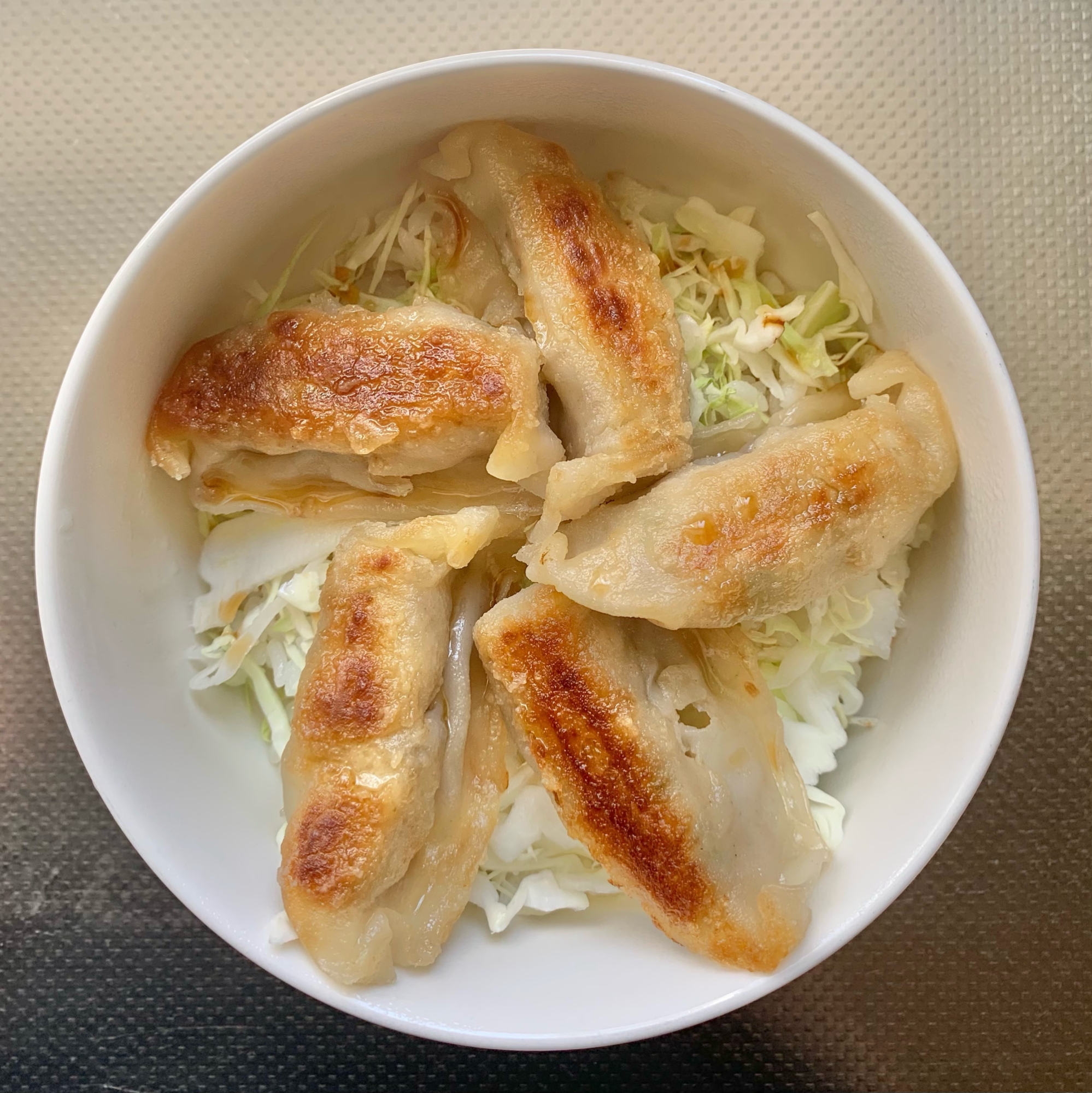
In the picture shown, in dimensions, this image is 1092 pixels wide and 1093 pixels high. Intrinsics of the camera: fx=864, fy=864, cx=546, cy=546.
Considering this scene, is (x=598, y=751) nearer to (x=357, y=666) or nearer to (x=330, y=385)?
(x=357, y=666)

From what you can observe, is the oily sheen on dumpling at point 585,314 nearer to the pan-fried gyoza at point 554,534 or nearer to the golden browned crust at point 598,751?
the pan-fried gyoza at point 554,534

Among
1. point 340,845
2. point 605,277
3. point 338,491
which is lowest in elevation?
point 340,845

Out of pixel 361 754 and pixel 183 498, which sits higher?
pixel 183 498

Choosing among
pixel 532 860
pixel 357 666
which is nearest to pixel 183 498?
pixel 357 666

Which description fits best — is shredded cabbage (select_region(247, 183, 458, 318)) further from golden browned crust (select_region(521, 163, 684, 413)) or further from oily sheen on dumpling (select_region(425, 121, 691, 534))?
golden browned crust (select_region(521, 163, 684, 413))

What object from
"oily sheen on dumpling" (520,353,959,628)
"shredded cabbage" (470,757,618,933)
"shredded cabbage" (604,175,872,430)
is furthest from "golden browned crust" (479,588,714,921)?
"shredded cabbage" (604,175,872,430)

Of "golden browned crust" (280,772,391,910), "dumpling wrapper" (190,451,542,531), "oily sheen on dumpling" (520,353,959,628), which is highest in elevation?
"oily sheen on dumpling" (520,353,959,628)
